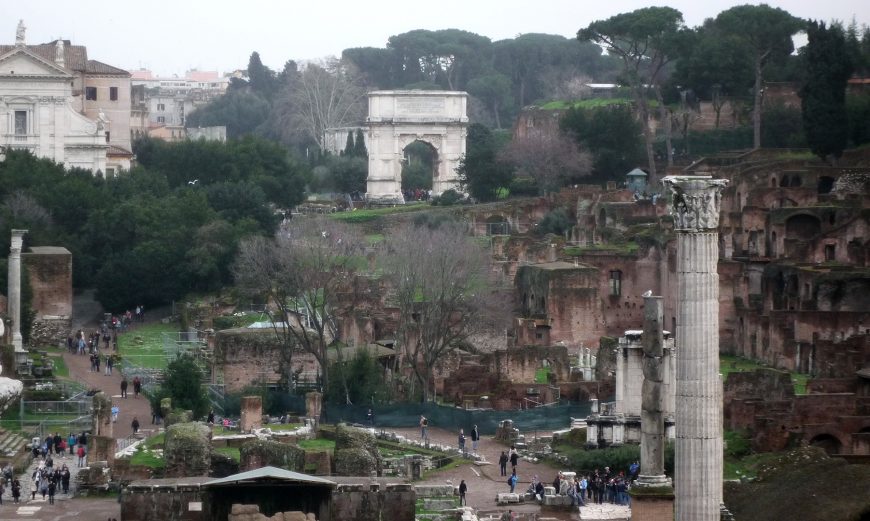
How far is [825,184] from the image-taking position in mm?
63375

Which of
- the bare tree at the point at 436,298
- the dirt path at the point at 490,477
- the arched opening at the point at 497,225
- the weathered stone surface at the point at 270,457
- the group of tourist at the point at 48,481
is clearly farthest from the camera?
the arched opening at the point at 497,225

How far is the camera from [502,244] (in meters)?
63.6

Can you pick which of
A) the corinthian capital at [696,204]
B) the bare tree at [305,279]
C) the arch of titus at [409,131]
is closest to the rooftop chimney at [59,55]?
the arch of titus at [409,131]

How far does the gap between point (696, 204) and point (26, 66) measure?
5430 centimetres

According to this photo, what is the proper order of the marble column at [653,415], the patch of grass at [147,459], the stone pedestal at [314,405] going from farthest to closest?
the stone pedestal at [314,405] < the patch of grass at [147,459] < the marble column at [653,415]

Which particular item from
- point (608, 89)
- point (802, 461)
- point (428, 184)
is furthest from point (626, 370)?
point (608, 89)

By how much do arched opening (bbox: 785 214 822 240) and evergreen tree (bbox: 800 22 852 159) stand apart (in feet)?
20.8

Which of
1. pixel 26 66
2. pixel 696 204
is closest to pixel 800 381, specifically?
pixel 696 204

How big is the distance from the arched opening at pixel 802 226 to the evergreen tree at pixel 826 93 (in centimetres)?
633

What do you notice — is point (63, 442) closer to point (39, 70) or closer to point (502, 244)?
point (502, 244)

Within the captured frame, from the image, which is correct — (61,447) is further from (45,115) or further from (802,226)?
(45,115)

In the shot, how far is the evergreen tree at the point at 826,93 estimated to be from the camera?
207ft

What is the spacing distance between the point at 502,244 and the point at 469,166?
1115 cm

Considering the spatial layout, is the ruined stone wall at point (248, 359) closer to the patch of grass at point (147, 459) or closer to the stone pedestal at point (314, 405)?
the stone pedestal at point (314, 405)
